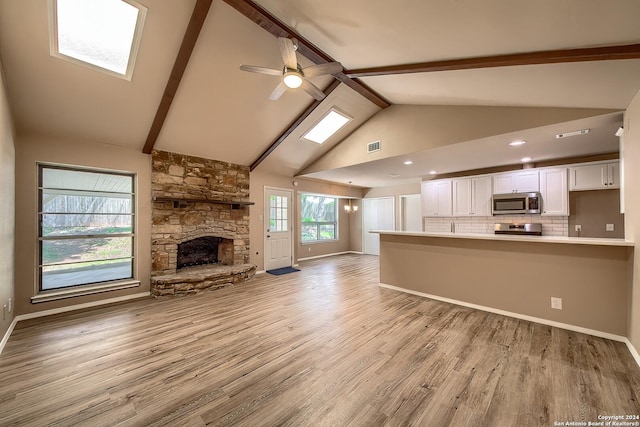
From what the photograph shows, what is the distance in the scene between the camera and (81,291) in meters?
3.65

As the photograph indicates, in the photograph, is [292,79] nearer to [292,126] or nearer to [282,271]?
[292,126]

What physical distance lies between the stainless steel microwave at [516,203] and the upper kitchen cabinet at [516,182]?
16 cm

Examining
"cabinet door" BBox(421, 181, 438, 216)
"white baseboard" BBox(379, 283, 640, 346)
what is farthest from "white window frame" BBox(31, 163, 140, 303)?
"cabinet door" BBox(421, 181, 438, 216)

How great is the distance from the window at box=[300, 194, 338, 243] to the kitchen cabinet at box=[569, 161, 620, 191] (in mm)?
5798

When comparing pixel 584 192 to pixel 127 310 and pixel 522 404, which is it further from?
pixel 127 310

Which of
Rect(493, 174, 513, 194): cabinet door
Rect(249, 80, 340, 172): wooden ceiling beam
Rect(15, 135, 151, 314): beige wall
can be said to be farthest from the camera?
Rect(493, 174, 513, 194): cabinet door

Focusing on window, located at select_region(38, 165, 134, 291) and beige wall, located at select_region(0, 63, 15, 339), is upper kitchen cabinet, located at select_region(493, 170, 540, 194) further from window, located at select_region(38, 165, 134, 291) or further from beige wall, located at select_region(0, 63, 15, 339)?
beige wall, located at select_region(0, 63, 15, 339)

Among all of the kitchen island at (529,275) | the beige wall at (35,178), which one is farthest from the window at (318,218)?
the beige wall at (35,178)

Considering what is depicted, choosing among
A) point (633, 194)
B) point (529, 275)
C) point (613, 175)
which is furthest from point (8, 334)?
point (613, 175)

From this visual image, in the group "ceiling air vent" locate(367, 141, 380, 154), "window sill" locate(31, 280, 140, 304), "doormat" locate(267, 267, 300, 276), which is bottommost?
"doormat" locate(267, 267, 300, 276)

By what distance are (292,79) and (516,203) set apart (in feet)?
15.8

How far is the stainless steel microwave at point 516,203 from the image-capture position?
4602 mm

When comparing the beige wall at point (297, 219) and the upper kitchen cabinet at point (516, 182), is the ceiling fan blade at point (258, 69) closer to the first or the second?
the beige wall at point (297, 219)

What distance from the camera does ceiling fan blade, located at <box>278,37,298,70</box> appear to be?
2258 mm
